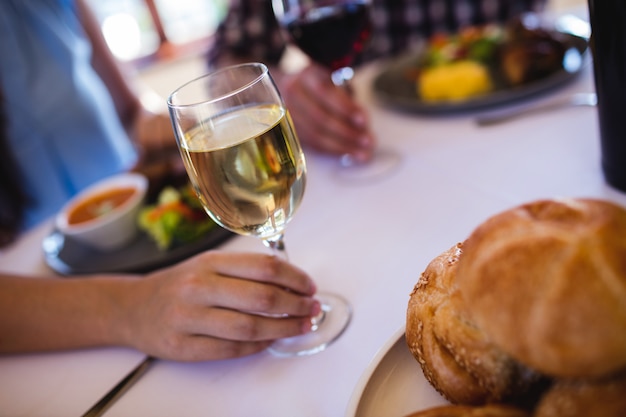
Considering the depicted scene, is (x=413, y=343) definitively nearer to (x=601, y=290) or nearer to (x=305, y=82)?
(x=601, y=290)

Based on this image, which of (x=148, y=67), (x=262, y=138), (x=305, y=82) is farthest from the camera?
(x=148, y=67)

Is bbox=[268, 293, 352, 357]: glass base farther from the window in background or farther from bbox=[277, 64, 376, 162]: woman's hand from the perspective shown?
the window in background

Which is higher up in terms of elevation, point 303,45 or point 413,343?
point 303,45

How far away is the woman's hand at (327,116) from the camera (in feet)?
3.15

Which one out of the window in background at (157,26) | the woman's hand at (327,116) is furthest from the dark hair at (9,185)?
the window in background at (157,26)

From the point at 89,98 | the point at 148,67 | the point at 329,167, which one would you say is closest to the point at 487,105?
the point at 329,167

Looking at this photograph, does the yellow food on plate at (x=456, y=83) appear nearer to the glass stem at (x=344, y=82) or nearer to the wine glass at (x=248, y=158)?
the glass stem at (x=344, y=82)

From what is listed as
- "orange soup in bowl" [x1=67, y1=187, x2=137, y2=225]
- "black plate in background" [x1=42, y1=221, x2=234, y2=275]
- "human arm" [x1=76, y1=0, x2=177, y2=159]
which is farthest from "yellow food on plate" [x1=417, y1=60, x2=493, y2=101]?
"human arm" [x1=76, y1=0, x2=177, y2=159]

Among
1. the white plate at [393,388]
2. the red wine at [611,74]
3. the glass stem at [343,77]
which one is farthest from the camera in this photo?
the glass stem at [343,77]

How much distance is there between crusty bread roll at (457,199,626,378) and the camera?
0.26 metres

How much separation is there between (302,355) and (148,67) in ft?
14.6

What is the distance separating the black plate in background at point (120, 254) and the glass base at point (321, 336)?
269 mm

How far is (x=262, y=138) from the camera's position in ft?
1.70

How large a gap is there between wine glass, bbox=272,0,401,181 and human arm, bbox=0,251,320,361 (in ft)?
1.27
